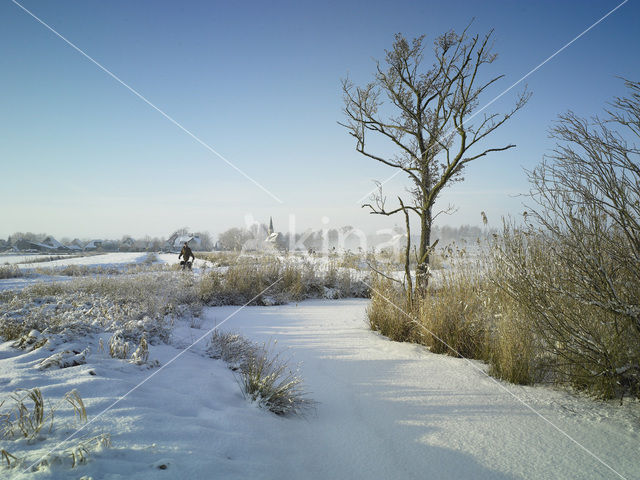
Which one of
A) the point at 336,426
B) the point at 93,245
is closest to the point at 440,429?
the point at 336,426

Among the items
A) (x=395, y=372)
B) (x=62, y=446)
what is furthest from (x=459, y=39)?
(x=62, y=446)

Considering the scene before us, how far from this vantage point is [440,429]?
2.44 metres

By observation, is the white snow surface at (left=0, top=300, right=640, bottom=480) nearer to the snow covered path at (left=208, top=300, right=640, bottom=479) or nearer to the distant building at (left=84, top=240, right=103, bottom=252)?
the snow covered path at (left=208, top=300, right=640, bottom=479)

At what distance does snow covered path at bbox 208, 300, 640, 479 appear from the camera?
199cm

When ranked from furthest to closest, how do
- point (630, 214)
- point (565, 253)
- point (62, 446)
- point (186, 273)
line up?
1. point (186, 273)
2. point (565, 253)
3. point (630, 214)
4. point (62, 446)

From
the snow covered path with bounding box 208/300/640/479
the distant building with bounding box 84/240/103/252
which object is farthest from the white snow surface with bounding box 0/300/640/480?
the distant building with bounding box 84/240/103/252

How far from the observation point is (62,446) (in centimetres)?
155

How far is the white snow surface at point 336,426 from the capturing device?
1713 millimetres

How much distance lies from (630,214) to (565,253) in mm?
513


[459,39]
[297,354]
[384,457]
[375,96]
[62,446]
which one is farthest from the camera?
[375,96]

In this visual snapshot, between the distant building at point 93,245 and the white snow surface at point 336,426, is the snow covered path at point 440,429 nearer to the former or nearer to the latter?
the white snow surface at point 336,426

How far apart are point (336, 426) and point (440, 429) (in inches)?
31.8

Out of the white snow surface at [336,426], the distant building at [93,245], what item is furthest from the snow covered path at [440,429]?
the distant building at [93,245]

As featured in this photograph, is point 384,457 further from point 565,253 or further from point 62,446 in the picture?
point 565,253
